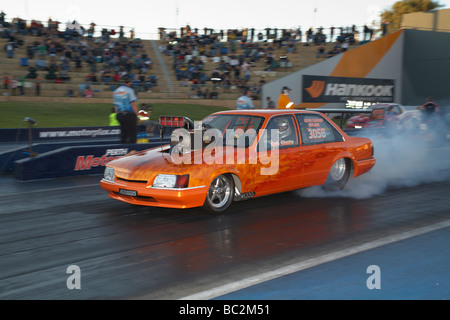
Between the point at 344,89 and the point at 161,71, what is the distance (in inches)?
468

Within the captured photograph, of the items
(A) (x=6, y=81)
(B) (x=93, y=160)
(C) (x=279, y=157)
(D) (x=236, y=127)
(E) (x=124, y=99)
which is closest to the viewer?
(C) (x=279, y=157)

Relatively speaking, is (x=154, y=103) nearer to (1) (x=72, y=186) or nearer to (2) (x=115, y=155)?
(2) (x=115, y=155)

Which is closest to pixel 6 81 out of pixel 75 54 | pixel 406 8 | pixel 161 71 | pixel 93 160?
pixel 75 54

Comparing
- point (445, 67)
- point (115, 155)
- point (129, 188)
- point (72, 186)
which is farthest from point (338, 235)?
point (445, 67)

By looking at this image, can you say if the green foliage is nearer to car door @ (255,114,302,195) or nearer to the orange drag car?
the orange drag car

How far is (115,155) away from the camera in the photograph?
10484 mm

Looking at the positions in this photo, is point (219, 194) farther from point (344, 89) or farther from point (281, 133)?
point (344, 89)

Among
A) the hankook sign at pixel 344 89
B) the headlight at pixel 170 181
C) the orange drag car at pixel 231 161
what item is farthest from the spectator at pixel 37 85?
the headlight at pixel 170 181

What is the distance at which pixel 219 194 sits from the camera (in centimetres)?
646

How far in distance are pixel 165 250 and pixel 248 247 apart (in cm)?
90

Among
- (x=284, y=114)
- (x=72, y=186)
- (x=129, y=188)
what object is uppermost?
(x=284, y=114)

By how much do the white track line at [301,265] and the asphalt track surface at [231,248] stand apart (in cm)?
1

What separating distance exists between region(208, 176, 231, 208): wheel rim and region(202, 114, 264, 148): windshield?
631mm

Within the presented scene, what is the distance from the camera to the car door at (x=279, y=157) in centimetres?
675
